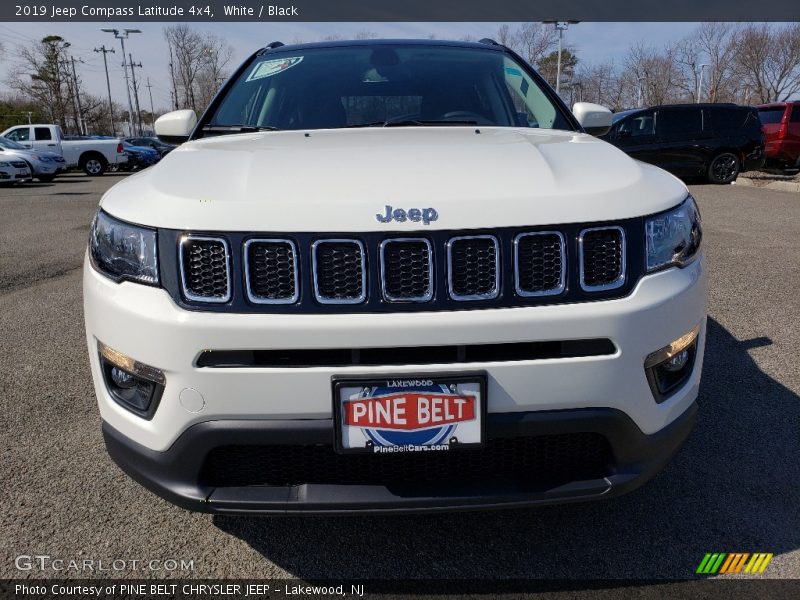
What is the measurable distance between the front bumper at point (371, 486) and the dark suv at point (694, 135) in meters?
12.7

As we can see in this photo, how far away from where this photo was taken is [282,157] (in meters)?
1.97

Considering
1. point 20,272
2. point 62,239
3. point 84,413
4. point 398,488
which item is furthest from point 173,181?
point 62,239

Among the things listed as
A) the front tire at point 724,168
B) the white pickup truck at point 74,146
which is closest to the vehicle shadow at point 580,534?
the front tire at point 724,168

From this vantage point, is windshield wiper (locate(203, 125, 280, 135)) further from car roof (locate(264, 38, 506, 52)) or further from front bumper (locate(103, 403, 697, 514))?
front bumper (locate(103, 403, 697, 514))

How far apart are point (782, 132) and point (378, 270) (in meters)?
16.2

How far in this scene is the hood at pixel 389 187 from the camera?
1584 mm

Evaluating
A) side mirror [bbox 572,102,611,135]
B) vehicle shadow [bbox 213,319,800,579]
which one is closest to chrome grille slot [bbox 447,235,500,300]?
vehicle shadow [bbox 213,319,800,579]

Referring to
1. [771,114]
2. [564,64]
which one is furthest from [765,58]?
[771,114]

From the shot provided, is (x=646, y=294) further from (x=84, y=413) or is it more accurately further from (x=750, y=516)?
(x=84, y=413)

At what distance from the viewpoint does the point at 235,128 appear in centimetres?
274

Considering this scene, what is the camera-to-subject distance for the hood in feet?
5.20

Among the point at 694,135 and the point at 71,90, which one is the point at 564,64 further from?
the point at 694,135

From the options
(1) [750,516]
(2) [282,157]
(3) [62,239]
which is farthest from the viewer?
(3) [62,239]

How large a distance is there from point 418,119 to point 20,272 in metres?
4.71
